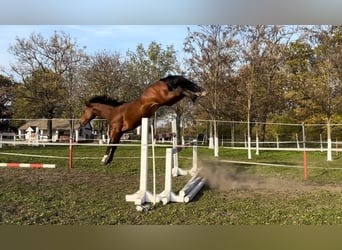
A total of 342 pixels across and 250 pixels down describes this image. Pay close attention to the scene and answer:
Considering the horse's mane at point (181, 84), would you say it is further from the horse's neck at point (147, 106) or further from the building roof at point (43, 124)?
the building roof at point (43, 124)

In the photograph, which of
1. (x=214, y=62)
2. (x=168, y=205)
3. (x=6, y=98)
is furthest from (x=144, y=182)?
(x=6, y=98)

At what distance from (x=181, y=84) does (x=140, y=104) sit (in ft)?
1.82

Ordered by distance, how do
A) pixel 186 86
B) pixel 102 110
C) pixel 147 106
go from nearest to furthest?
pixel 186 86
pixel 147 106
pixel 102 110

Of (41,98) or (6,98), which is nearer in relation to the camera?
(41,98)

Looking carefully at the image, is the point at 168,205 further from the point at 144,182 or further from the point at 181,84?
the point at 181,84

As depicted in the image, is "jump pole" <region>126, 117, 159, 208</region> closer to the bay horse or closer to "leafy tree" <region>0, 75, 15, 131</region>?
the bay horse

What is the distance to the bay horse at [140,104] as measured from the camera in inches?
133

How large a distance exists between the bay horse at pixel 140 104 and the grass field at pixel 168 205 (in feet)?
1.90

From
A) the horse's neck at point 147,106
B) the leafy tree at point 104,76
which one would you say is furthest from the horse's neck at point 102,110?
the leafy tree at point 104,76

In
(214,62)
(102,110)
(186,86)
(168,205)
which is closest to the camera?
(168,205)

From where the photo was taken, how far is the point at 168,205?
9.76ft

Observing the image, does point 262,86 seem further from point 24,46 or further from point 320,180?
point 24,46

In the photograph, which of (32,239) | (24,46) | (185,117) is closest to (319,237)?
(32,239)

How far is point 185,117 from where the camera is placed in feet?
26.8
